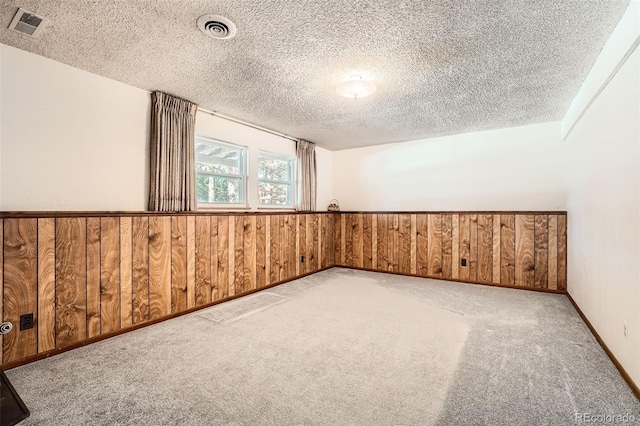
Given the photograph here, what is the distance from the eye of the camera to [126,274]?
2.70m

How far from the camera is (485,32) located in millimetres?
2027

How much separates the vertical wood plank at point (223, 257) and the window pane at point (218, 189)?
0.40 m

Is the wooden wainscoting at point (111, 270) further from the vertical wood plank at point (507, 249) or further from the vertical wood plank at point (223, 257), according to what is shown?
the vertical wood plank at point (507, 249)

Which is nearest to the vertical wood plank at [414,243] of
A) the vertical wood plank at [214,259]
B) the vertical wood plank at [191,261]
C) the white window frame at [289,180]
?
the white window frame at [289,180]

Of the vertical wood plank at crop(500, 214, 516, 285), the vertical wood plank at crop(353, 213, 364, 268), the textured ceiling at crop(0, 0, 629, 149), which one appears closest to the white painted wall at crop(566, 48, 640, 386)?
the textured ceiling at crop(0, 0, 629, 149)

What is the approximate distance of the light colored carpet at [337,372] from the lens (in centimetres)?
155

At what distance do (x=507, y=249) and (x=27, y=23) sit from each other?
5.49 metres

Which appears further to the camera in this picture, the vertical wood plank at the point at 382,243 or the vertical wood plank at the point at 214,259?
the vertical wood plank at the point at 382,243

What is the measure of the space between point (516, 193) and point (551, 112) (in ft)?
3.85

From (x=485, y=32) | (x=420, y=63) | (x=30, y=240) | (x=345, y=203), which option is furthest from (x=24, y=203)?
(x=345, y=203)

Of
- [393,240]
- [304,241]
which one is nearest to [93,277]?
[304,241]

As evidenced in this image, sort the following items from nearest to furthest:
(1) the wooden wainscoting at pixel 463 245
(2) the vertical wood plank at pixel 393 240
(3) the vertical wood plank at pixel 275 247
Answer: (1) the wooden wainscoting at pixel 463 245 → (3) the vertical wood plank at pixel 275 247 → (2) the vertical wood plank at pixel 393 240

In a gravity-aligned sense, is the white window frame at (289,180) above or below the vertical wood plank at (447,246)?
above

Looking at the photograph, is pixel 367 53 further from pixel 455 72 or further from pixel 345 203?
pixel 345 203
